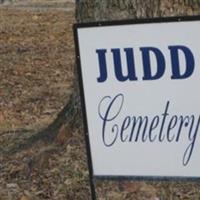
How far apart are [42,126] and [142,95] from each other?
308 centimetres

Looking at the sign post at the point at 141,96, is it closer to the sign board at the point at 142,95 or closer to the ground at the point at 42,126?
the sign board at the point at 142,95

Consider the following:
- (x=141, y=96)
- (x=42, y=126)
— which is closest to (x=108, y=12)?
(x=141, y=96)

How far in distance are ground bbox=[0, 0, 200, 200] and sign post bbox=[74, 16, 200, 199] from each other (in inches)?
26.3

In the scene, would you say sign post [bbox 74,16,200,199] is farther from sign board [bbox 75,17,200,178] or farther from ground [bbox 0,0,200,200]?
ground [bbox 0,0,200,200]

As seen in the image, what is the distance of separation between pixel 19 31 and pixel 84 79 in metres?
9.12

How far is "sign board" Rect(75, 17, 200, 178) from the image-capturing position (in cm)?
340

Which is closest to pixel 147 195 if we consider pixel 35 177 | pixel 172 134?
pixel 35 177

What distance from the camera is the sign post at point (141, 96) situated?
340cm

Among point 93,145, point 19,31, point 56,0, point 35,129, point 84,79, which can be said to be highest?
point 84,79

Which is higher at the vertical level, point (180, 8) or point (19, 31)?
point (180, 8)

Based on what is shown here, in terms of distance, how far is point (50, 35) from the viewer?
11.8 m

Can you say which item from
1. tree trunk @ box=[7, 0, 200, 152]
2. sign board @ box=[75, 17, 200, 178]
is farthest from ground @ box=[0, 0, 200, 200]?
sign board @ box=[75, 17, 200, 178]

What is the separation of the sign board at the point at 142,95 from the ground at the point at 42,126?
0.67m

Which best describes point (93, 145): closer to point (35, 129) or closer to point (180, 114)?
point (180, 114)
